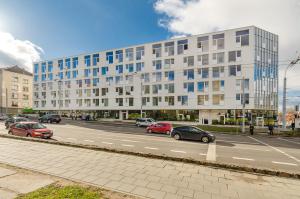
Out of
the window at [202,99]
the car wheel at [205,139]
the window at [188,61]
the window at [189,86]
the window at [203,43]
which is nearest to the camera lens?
the car wheel at [205,139]

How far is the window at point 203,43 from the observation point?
38050 millimetres

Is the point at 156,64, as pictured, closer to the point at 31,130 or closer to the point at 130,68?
the point at 130,68

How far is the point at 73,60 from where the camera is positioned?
5403cm

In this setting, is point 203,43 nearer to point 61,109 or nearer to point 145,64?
point 145,64

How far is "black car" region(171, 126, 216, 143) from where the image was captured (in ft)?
54.1

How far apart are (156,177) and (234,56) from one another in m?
35.0

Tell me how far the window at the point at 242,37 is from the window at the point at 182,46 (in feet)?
31.6

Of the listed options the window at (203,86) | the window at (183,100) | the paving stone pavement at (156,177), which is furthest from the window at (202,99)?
the paving stone pavement at (156,177)

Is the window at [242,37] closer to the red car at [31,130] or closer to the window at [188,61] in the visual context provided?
the window at [188,61]

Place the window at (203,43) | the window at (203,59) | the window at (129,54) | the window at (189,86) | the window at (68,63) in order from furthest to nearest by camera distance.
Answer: the window at (68,63)
the window at (129,54)
the window at (189,86)
the window at (203,43)
the window at (203,59)

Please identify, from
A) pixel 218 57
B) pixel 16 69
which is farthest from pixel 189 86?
pixel 16 69

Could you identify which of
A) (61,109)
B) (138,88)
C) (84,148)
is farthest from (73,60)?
(84,148)

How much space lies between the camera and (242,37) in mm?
35281

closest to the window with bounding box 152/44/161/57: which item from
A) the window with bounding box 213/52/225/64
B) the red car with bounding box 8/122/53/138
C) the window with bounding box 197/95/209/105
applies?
the window with bounding box 213/52/225/64
